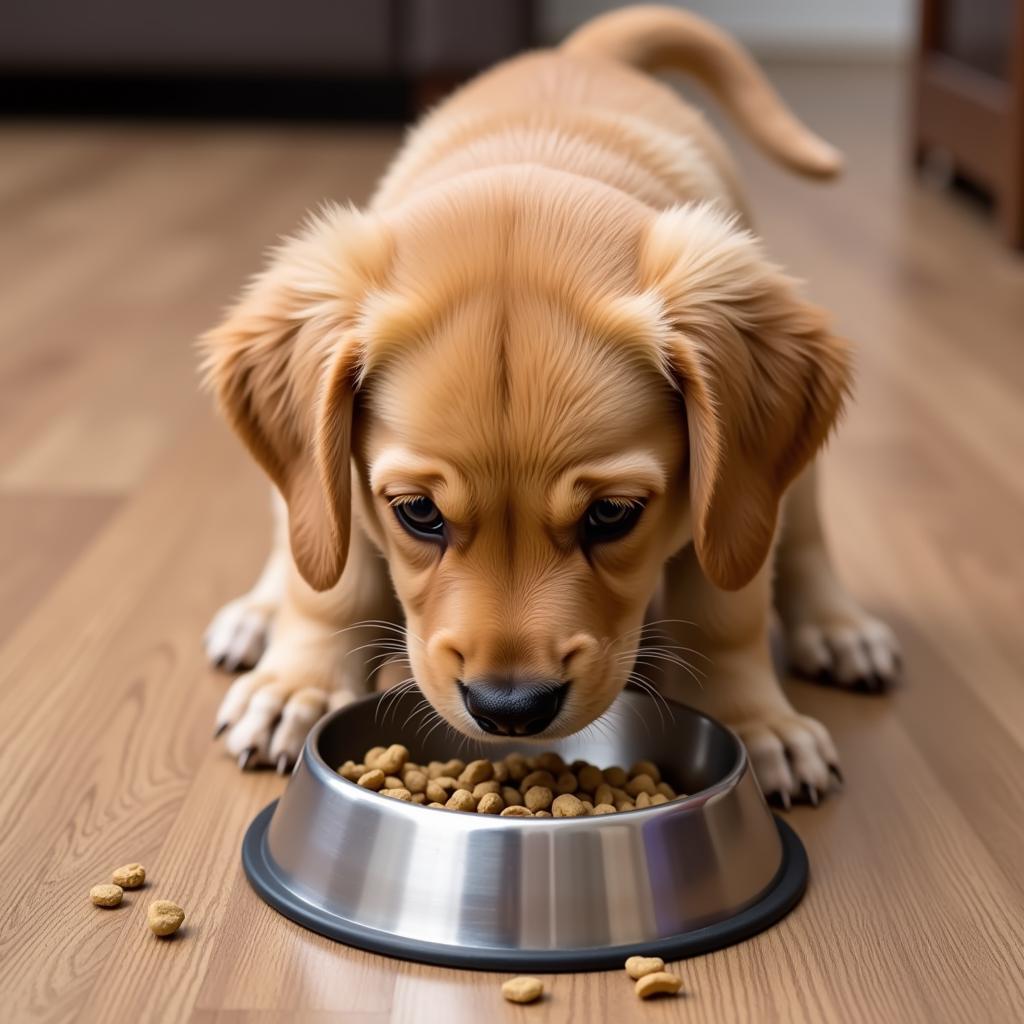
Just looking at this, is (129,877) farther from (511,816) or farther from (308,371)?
(308,371)

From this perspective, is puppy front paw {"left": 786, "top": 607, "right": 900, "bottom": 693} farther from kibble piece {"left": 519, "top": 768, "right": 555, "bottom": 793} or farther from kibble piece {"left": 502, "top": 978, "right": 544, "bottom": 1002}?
kibble piece {"left": 502, "top": 978, "right": 544, "bottom": 1002}

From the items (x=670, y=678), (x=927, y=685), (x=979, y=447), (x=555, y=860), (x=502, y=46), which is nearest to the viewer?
(x=555, y=860)

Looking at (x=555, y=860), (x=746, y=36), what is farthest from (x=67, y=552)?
(x=746, y=36)

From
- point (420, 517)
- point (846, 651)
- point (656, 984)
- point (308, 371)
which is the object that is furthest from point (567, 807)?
point (846, 651)

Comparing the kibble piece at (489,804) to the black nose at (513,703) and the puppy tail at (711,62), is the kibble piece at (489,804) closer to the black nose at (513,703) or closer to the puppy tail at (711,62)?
the black nose at (513,703)

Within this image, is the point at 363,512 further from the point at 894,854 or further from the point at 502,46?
the point at 502,46

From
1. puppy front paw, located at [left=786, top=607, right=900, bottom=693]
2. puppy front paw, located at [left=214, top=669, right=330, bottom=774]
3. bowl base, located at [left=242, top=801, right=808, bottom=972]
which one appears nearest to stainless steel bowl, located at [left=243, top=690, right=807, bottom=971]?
bowl base, located at [left=242, top=801, right=808, bottom=972]
